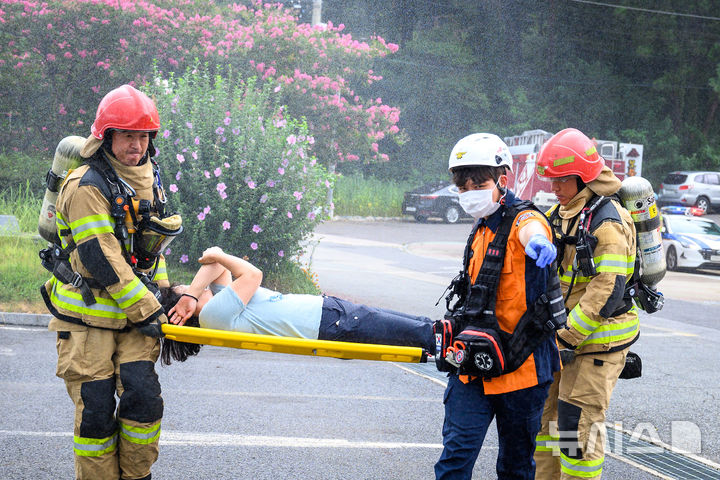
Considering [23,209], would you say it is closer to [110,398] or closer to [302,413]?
[302,413]

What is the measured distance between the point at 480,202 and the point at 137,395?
1.88 m

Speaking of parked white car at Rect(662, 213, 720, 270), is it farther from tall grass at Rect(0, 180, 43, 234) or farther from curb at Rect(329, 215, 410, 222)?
tall grass at Rect(0, 180, 43, 234)

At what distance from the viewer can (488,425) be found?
334 centimetres

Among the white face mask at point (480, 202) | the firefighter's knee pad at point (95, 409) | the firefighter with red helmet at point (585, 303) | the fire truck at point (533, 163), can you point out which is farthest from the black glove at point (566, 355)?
the fire truck at point (533, 163)

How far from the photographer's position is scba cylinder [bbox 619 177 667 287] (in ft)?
14.6

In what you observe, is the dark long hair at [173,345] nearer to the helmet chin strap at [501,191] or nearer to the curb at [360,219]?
the helmet chin strap at [501,191]

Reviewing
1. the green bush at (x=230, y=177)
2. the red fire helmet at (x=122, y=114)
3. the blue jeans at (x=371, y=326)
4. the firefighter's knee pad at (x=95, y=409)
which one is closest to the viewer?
the firefighter's knee pad at (x=95, y=409)

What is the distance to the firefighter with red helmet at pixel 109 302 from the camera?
370cm

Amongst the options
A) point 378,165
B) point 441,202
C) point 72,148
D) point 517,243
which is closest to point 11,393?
point 72,148

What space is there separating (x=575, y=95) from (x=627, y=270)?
38461 mm

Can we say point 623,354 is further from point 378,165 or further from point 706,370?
point 378,165

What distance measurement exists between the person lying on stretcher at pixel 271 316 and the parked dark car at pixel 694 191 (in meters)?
31.2

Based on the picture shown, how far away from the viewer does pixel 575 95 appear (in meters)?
40.5

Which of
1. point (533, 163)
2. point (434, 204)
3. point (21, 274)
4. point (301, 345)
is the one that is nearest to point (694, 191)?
point (434, 204)
